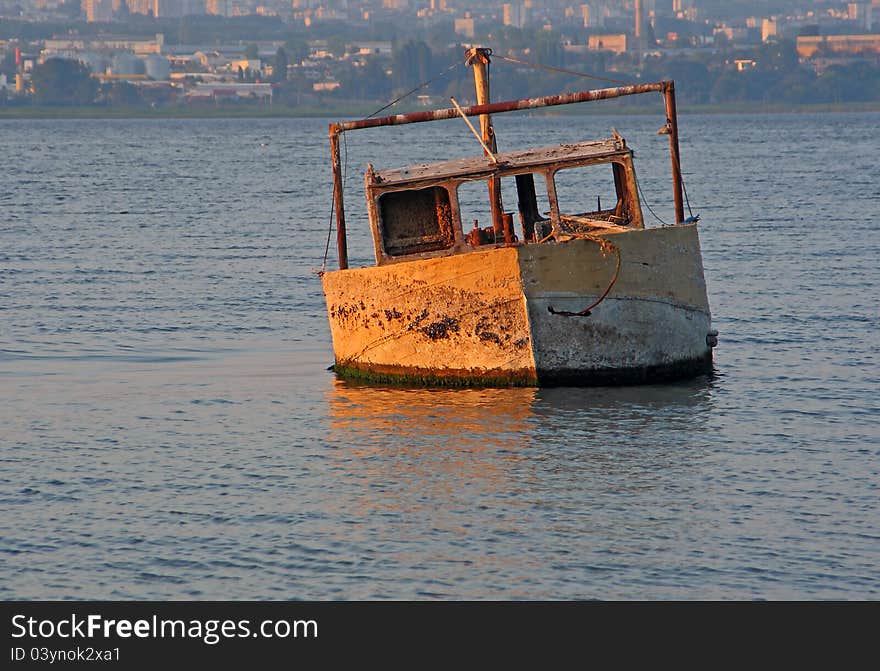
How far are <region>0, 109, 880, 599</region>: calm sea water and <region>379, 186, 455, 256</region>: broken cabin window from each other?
241 cm

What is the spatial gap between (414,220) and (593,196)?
46.8m

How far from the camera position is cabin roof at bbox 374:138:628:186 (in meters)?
24.0

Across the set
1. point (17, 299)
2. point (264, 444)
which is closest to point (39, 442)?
point (264, 444)

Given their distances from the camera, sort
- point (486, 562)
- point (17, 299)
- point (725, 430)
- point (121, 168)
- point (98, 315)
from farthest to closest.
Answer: point (121, 168) < point (17, 299) < point (98, 315) < point (725, 430) < point (486, 562)

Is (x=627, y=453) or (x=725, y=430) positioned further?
(x=725, y=430)

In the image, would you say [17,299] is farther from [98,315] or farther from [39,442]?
[39,442]

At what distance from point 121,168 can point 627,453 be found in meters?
87.5

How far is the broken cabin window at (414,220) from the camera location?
81.4 feet

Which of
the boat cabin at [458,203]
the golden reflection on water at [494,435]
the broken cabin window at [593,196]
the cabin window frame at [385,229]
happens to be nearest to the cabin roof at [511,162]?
the boat cabin at [458,203]
